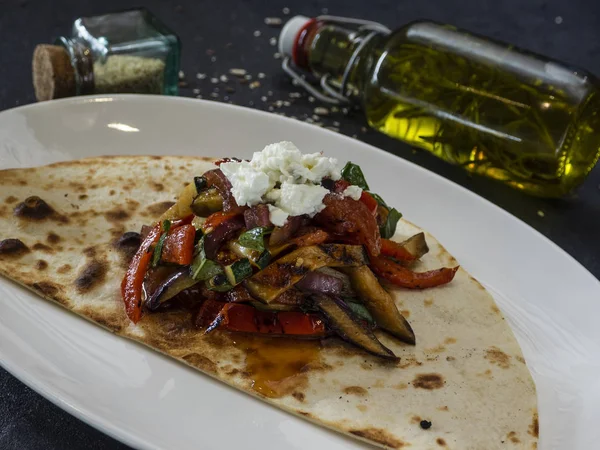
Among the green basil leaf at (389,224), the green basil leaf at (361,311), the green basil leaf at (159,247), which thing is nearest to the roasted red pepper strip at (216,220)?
the green basil leaf at (159,247)

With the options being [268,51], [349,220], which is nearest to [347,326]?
[349,220]

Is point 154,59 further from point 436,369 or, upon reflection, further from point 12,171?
point 436,369

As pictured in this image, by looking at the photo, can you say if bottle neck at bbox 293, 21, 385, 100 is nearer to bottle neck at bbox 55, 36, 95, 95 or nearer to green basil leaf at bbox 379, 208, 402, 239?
bottle neck at bbox 55, 36, 95, 95

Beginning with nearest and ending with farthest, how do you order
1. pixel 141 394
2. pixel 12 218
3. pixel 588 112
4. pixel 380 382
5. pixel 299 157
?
pixel 141 394
pixel 380 382
pixel 299 157
pixel 12 218
pixel 588 112

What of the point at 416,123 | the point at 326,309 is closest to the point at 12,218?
the point at 326,309

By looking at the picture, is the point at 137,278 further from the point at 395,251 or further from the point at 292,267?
the point at 395,251

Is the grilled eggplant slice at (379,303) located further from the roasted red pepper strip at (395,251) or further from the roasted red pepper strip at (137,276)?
the roasted red pepper strip at (137,276)
